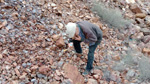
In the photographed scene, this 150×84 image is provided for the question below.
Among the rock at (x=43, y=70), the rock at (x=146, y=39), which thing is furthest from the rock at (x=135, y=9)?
the rock at (x=43, y=70)

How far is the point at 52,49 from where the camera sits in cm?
378

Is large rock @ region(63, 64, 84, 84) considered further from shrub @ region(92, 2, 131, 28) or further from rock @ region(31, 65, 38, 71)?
shrub @ region(92, 2, 131, 28)

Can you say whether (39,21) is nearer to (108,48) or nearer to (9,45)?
(9,45)

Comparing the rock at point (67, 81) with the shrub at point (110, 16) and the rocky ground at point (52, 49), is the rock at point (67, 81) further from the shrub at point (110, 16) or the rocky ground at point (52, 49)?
the shrub at point (110, 16)

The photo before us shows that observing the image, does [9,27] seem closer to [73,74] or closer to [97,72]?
[73,74]

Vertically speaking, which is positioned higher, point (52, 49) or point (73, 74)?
point (52, 49)

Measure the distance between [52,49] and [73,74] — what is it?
2.82 ft

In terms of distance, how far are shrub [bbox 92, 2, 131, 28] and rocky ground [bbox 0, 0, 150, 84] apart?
28 cm

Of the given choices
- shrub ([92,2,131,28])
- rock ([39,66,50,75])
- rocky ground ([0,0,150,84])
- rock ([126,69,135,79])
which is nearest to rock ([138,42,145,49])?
rocky ground ([0,0,150,84])

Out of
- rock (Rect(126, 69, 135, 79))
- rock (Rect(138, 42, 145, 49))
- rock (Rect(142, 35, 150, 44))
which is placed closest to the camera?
rock (Rect(126, 69, 135, 79))

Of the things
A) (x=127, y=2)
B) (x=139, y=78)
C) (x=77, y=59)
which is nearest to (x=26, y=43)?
(x=77, y=59)

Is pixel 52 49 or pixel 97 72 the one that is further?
pixel 52 49

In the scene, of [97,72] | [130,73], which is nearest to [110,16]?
[130,73]

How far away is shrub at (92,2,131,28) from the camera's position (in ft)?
18.1
